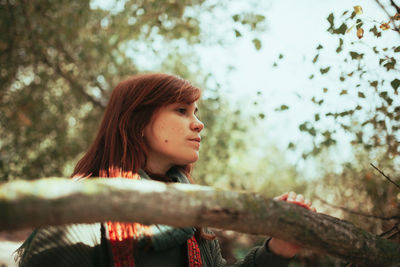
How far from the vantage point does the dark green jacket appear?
1593 mm

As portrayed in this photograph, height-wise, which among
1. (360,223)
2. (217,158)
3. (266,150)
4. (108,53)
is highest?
(108,53)

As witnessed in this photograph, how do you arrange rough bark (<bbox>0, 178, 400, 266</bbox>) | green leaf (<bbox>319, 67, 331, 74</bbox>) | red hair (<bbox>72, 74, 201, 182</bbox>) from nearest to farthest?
rough bark (<bbox>0, 178, 400, 266</bbox>)
red hair (<bbox>72, 74, 201, 182</bbox>)
green leaf (<bbox>319, 67, 331, 74</bbox>)

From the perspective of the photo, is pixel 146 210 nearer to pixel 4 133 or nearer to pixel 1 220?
pixel 1 220

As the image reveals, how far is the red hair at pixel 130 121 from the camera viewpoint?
206 cm

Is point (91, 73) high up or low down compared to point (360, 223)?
up

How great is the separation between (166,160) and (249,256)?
0.81 m

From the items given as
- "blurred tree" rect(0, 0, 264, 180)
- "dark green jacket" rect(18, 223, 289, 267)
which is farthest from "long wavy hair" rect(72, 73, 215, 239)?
"blurred tree" rect(0, 0, 264, 180)

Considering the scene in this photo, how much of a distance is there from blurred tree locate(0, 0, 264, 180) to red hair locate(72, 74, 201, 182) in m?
2.49

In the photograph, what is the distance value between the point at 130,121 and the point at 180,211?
47.1 inches

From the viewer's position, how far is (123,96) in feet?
7.50

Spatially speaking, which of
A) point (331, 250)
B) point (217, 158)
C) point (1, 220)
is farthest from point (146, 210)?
point (217, 158)

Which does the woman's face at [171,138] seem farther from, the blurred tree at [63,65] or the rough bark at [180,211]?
the blurred tree at [63,65]

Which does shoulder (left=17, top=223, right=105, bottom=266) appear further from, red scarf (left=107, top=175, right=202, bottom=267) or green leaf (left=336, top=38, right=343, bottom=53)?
green leaf (left=336, top=38, right=343, bottom=53)

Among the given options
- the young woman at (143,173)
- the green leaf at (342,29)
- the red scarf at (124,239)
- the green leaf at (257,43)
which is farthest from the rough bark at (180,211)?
the green leaf at (257,43)
